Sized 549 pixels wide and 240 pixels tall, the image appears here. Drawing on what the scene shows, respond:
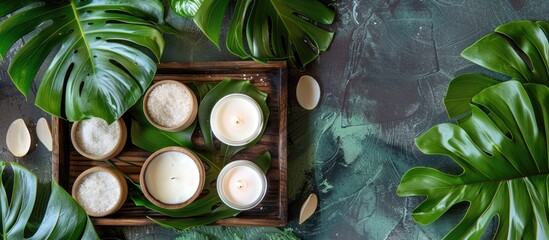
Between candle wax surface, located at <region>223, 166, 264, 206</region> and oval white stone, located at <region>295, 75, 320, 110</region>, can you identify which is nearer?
candle wax surface, located at <region>223, 166, 264, 206</region>

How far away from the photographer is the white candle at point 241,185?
1.64 m

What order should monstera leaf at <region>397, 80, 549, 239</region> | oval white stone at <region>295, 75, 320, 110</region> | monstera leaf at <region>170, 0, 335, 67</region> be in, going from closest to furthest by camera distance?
monstera leaf at <region>397, 80, 549, 239</region> → monstera leaf at <region>170, 0, 335, 67</region> → oval white stone at <region>295, 75, 320, 110</region>

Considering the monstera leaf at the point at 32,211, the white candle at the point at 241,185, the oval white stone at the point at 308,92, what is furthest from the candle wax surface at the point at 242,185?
the monstera leaf at the point at 32,211

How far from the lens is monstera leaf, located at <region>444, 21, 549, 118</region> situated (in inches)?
61.9

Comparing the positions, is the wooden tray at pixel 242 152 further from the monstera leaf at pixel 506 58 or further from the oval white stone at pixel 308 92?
the monstera leaf at pixel 506 58

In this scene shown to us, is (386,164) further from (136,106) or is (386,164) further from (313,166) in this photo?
(136,106)

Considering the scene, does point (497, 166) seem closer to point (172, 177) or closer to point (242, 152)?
point (242, 152)

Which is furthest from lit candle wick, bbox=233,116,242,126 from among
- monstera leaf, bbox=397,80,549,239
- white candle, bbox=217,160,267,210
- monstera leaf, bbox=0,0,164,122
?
monstera leaf, bbox=397,80,549,239

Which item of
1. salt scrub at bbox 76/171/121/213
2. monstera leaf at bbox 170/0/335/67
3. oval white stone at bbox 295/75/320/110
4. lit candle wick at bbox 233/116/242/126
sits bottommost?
salt scrub at bbox 76/171/121/213

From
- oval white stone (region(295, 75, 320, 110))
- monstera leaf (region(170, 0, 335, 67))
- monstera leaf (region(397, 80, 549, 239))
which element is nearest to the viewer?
monstera leaf (region(397, 80, 549, 239))

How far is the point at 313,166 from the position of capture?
1.75 meters

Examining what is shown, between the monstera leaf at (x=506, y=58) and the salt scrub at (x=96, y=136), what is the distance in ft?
3.24

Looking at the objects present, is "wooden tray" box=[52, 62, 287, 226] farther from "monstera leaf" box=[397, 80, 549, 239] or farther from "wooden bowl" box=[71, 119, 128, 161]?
"monstera leaf" box=[397, 80, 549, 239]

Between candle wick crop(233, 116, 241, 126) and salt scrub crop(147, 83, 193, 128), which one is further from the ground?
salt scrub crop(147, 83, 193, 128)
